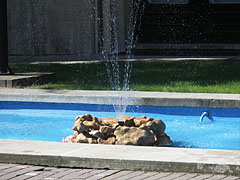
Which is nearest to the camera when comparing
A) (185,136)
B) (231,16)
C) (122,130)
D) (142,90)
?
(122,130)

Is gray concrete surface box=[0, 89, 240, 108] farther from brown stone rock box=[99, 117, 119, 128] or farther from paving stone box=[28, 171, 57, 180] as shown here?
paving stone box=[28, 171, 57, 180]

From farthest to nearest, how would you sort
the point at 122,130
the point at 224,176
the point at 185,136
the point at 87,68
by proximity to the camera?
the point at 87,68
the point at 185,136
the point at 122,130
the point at 224,176

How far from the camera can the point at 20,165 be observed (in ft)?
14.4

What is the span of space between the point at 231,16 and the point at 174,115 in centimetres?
831

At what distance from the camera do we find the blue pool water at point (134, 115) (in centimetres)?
646

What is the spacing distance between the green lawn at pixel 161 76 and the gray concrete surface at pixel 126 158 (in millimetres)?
3555

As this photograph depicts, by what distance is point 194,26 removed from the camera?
14828mm

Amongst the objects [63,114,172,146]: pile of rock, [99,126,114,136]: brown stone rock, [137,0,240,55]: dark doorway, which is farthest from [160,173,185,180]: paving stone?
[137,0,240,55]: dark doorway

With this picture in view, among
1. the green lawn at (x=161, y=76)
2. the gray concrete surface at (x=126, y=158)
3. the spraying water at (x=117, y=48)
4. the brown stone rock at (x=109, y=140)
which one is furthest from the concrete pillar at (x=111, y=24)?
the gray concrete surface at (x=126, y=158)

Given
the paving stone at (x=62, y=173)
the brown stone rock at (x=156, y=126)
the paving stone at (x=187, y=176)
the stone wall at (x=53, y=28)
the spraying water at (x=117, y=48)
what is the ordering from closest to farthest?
1. the paving stone at (x=187, y=176)
2. the paving stone at (x=62, y=173)
3. the brown stone rock at (x=156, y=126)
4. the spraying water at (x=117, y=48)
5. the stone wall at (x=53, y=28)

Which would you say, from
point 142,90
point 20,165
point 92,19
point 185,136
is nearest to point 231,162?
point 20,165

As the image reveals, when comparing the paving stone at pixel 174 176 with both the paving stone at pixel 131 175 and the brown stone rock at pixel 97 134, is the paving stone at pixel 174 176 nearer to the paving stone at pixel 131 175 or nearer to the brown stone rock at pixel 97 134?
the paving stone at pixel 131 175

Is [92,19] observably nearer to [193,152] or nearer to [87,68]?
[87,68]

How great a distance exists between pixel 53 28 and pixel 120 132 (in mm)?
8921
